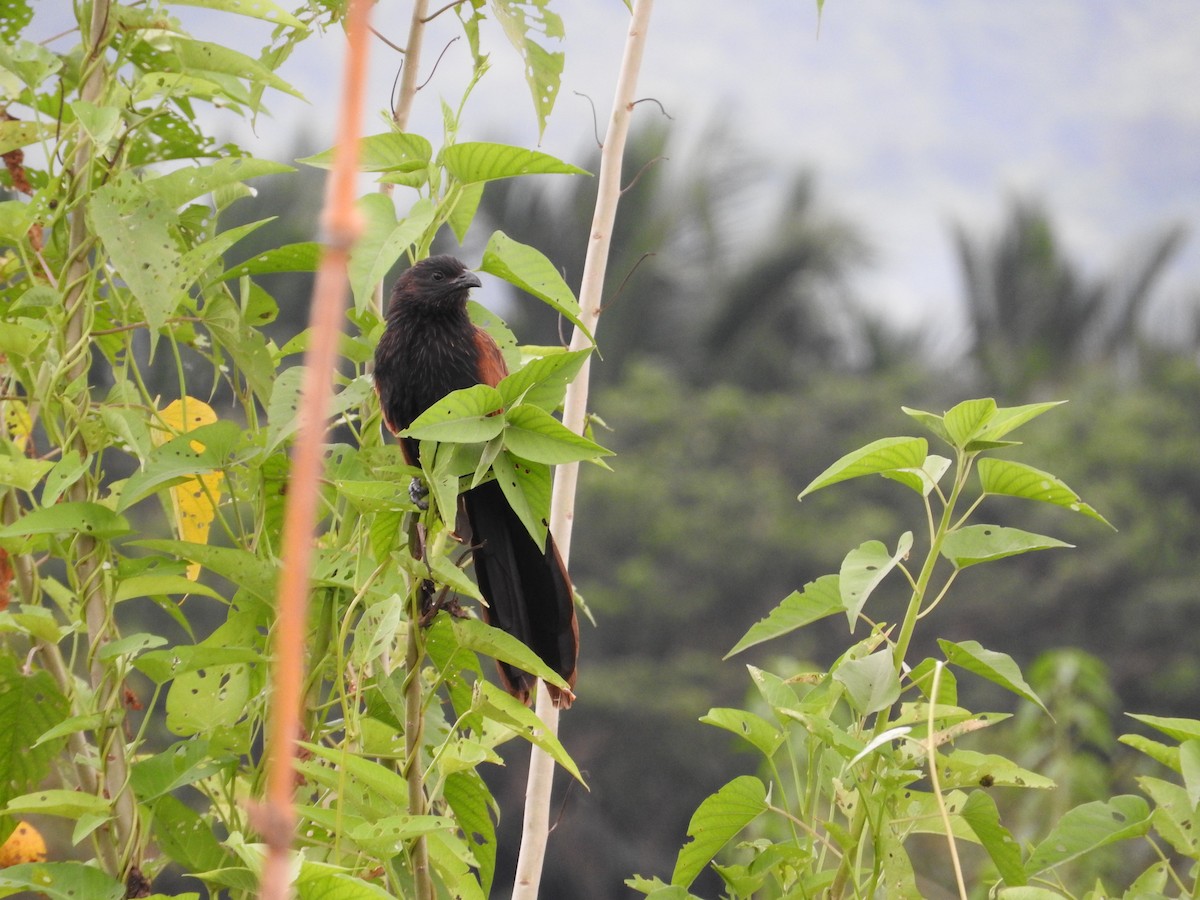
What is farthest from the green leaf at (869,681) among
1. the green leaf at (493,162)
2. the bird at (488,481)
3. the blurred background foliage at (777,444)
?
the blurred background foliage at (777,444)

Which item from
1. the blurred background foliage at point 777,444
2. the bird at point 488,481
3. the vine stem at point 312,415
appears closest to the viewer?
the vine stem at point 312,415

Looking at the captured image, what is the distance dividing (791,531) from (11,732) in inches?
587

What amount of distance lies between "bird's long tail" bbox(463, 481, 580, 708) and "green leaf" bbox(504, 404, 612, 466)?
1.22ft

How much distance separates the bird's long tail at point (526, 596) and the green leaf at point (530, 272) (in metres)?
0.34

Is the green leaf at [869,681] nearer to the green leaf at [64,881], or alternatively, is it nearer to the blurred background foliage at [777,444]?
the green leaf at [64,881]

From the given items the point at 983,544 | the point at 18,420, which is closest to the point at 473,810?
the point at 983,544

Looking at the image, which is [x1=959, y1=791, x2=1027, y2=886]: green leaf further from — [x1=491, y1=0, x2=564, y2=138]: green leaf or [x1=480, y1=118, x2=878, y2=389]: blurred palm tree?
[x1=480, y1=118, x2=878, y2=389]: blurred palm tree

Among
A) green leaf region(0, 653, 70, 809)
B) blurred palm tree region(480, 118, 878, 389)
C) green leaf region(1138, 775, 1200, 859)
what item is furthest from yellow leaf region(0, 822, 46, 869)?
blurred palm tree region(480, 118, 878, 389)

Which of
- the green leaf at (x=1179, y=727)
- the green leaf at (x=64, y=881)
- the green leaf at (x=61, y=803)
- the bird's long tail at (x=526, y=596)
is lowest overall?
the green leaf at (x=64, y=881)

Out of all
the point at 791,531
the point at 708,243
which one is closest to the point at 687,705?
the point at 791,531

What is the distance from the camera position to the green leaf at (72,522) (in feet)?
3.53

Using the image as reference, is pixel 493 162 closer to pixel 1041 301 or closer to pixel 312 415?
pixel 312 415

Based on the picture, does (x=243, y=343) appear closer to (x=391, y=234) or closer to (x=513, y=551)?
(x=391, y=234)

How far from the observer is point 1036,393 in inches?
716
